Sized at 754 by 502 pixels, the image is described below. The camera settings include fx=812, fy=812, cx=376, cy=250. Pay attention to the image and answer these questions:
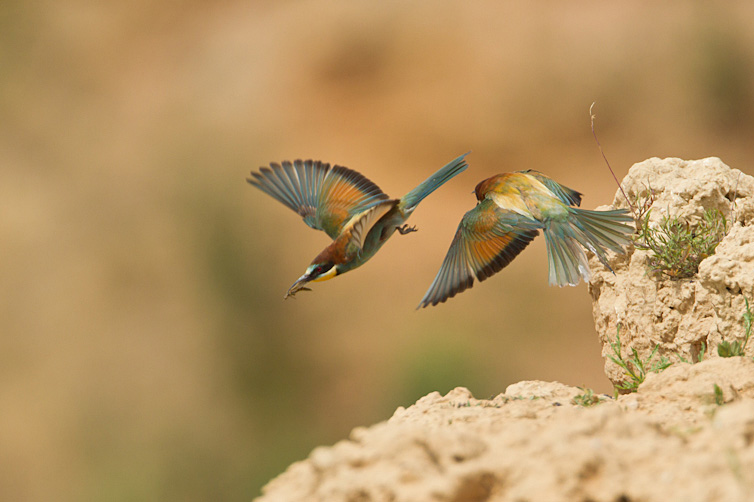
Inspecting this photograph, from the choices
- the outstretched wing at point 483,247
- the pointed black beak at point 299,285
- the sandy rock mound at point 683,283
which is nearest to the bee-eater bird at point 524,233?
the outstretched wing at point 483,247

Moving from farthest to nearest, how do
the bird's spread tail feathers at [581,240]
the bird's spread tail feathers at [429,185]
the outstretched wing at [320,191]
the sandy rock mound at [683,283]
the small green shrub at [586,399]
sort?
the outstretched wing at [320,191], the bird's spread tail feathers at [429,185], the bird's spread tail feathers at [581,240], the sandy rock mound at [683,283], the small green shrub at [586,399]

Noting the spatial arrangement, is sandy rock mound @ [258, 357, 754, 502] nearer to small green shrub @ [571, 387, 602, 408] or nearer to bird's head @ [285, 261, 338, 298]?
small green shrub @ [571, 387, 602, 408]

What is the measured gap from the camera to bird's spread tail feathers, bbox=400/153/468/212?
3275mm

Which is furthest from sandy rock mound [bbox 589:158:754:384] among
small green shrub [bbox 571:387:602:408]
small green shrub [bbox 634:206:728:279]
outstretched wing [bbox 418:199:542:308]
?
small green shrub [bbox 571:387:602:408]

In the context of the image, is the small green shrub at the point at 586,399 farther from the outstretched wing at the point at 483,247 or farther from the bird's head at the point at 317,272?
the bird's head at the point at 317,272

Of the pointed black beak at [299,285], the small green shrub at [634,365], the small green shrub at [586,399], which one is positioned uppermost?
the pointed black beak at [299,285]

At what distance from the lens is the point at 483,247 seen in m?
3.17

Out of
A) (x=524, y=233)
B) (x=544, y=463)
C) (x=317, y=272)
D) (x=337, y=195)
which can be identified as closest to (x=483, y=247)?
(x=524, y=233)

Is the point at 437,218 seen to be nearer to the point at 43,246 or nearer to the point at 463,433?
the point at 43,246

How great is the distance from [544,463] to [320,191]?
2.28 m

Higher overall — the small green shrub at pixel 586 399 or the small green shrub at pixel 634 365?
the small green shrub at pixel 634 365

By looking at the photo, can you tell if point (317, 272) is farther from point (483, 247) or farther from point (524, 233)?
point (524, 233)

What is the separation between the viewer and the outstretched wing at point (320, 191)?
364 centimetres

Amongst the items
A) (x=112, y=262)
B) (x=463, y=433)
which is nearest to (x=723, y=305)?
(x=463, y=433)
